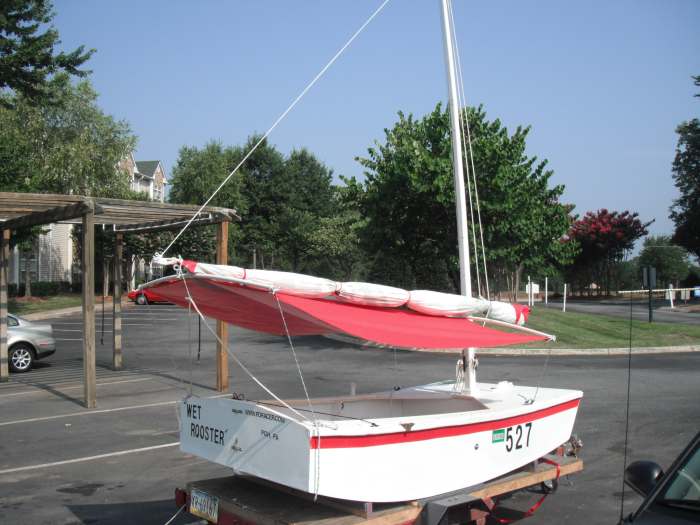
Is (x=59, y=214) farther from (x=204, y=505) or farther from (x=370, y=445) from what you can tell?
(x=370, y=445)

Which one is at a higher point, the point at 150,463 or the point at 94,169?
the point at 94,169

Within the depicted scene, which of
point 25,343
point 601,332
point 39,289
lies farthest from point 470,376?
point 39,289

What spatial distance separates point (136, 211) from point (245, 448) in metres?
10.0

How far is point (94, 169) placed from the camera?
1847 inches

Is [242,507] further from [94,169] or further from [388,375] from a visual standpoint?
[94,169]

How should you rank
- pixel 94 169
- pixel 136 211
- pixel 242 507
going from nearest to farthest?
pixel 242 507
pixel 136 211
pixel 94 169

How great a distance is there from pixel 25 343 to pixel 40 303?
24.0 metres

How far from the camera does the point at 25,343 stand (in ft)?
61.9

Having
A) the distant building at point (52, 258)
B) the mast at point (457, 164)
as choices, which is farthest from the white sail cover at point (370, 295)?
the distant building at point (52, 258)

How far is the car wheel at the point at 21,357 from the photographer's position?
1866 cm

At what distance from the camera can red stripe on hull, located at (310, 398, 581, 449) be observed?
4.99 m

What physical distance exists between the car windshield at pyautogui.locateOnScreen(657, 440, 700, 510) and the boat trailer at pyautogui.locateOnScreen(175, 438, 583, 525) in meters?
1.94

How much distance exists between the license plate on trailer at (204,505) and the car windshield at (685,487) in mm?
3211

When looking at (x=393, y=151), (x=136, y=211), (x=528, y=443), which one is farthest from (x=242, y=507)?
(x=393, y=151)
